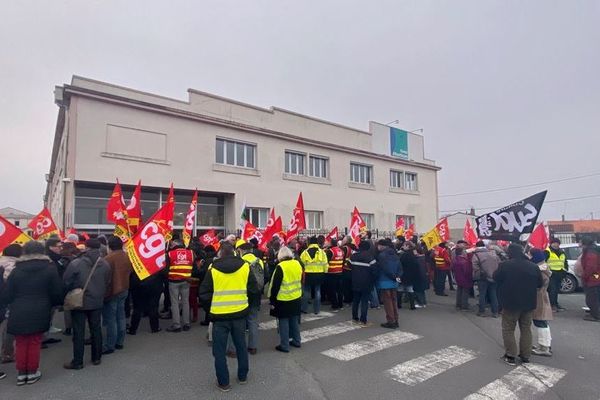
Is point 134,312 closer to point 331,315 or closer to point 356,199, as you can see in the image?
point 331,315

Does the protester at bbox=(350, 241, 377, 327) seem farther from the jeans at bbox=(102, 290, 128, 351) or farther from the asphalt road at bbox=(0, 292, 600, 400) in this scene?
the jeans at bbox=(102, 290, 128, 351)

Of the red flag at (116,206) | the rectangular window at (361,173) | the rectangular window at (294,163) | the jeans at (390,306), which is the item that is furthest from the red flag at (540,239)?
the rectangular window at (361,173)

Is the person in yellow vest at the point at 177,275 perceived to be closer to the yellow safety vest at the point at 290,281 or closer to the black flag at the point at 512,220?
the yellow safety vest at the point at 290,281

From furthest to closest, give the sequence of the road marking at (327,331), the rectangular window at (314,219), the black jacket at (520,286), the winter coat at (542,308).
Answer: the rectangular window at (314,219)
the road marking at (327,331)
the winter coat at (542,308)
the black jacket at (520,286)

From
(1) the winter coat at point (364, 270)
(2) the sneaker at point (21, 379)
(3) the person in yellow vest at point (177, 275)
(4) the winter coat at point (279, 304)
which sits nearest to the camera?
(2) the sneaker at point (21, 379)

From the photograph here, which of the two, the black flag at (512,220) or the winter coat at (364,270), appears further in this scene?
the winter coat at (364,270)

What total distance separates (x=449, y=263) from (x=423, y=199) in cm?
1821

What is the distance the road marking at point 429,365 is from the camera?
213 inches

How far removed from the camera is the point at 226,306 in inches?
194

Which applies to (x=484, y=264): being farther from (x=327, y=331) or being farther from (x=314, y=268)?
(x=327, y=331)

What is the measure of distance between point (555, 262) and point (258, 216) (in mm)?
13665

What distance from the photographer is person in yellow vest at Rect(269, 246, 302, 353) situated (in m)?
6.43

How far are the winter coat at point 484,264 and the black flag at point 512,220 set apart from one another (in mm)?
642

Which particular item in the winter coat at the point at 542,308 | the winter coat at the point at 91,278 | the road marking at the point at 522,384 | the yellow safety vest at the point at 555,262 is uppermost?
the winter coat at the point at 91,278
